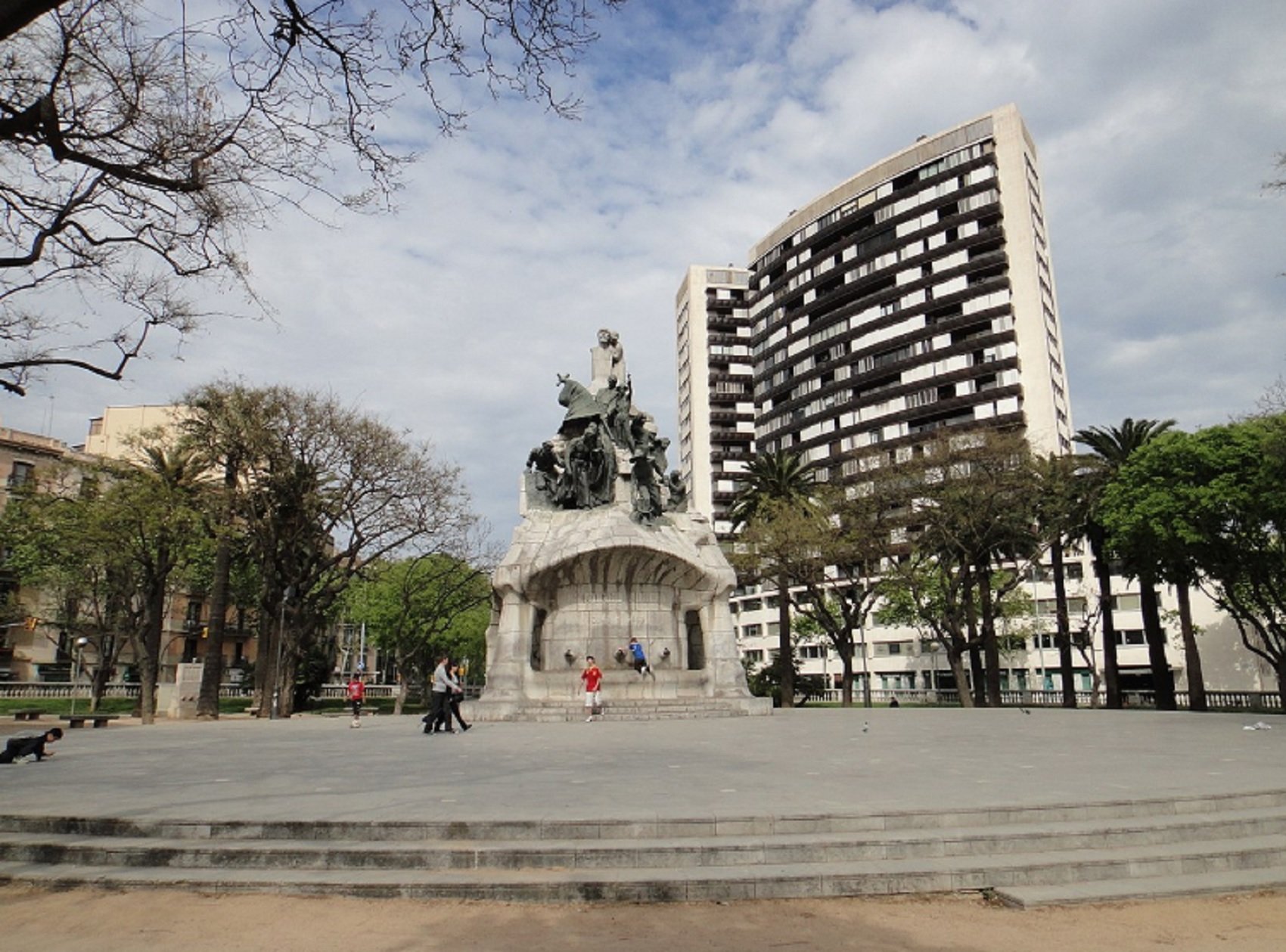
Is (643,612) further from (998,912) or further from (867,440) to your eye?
(867,440)

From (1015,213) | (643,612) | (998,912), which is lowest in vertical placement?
(998,912)

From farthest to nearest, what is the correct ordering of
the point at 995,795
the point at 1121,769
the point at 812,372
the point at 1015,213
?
the point at 812,372 < the point at 1015,213 < the point at 1121,769 < the point at 995,795

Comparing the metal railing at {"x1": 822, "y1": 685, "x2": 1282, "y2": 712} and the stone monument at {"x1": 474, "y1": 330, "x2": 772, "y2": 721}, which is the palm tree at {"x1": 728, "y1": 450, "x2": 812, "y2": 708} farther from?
the stone monument at {"x1": 474, "y1": 330, "x2": 772, "y2": 721}

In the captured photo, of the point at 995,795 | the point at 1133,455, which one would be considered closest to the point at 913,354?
the point at 1133,455

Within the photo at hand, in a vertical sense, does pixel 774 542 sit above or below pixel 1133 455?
below

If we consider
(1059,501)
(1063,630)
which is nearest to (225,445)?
(1059,501)

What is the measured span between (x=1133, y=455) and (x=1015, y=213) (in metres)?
41.8

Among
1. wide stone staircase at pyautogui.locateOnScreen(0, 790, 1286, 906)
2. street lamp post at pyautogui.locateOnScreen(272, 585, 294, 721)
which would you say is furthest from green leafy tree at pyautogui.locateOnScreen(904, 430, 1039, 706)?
wide stone staircase at pyautogui.locateOnScreen(0, 790, 1286, 906)

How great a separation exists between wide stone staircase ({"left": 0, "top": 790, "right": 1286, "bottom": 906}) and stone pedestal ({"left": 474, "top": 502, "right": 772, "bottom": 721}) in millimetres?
14604

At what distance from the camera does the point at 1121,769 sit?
422 inches

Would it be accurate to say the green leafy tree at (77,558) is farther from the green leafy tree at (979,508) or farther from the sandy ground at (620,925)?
the green leafy tree at (979,508)

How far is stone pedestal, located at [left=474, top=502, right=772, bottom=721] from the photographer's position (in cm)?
2255

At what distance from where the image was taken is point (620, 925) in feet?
19.6

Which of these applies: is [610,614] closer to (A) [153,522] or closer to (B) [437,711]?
(B) [437,711]
